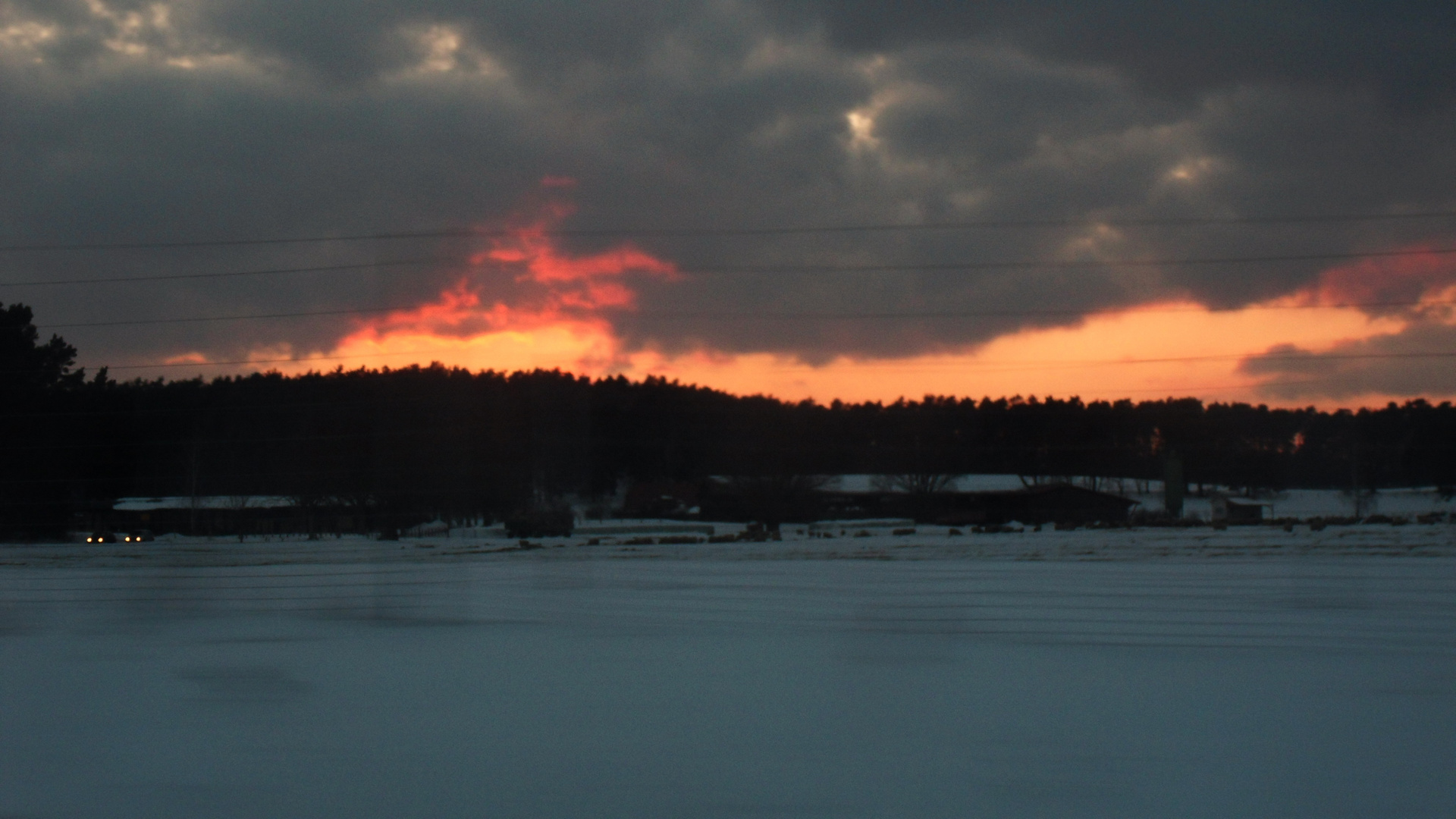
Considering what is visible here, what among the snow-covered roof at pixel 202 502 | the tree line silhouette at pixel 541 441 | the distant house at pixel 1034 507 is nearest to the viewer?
the tree line silhouette at pixel 541 441

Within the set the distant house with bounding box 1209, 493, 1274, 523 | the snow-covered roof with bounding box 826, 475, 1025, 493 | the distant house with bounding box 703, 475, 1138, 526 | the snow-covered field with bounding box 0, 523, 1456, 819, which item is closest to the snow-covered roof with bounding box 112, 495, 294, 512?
the snow-covered field with bounding box 0, 523, 1456, 819

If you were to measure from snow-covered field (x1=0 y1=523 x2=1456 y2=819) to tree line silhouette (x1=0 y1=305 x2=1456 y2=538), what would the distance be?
9.05ft

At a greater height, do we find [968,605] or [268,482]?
[268,482]

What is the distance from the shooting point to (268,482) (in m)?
9.86

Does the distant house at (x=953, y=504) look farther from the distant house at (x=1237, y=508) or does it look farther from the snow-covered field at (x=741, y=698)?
the snow-covered field at (x=741, y=698)

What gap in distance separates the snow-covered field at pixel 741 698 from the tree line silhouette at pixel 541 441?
2760mm

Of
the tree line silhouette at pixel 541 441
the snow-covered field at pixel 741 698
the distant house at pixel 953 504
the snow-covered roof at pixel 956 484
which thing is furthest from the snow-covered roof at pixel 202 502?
the snow-covered roof at pixel 956 484

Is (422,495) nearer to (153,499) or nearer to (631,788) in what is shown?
(153,499)

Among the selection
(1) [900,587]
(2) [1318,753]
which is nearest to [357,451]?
(1) [900,587]

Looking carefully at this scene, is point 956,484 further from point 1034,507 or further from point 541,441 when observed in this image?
point 541,441

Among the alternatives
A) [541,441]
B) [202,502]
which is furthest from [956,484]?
[202,502]

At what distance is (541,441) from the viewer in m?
8.55

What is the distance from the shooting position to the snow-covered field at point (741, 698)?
8.43 ft

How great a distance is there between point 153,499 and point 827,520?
7.49 m
